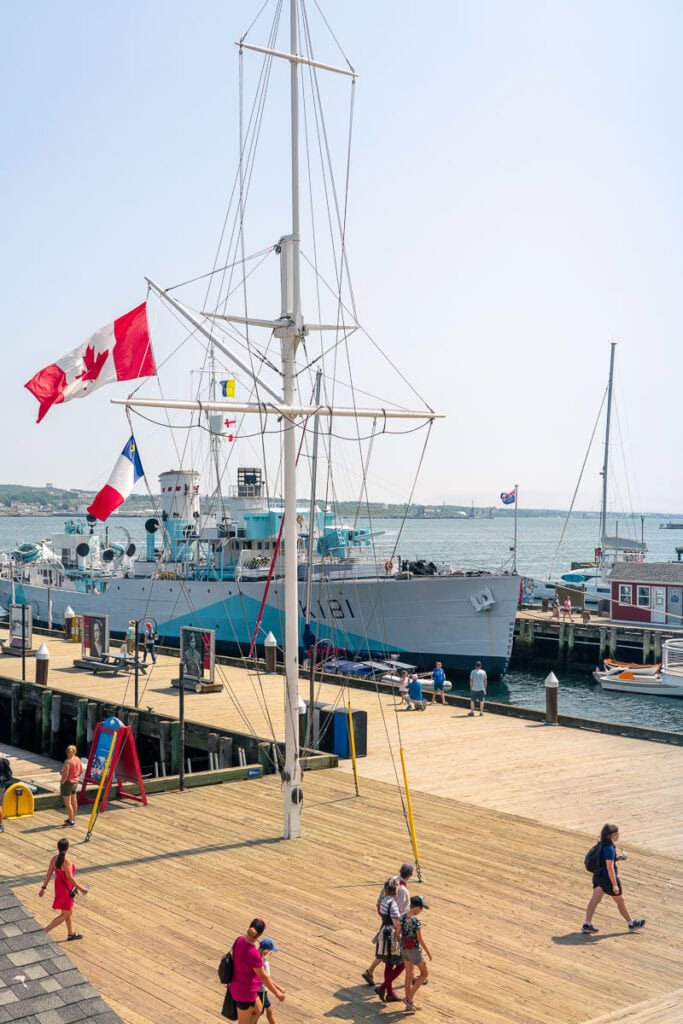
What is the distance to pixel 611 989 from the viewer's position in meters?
10.6

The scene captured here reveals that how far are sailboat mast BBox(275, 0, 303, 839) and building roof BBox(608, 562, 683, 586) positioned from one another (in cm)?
4165

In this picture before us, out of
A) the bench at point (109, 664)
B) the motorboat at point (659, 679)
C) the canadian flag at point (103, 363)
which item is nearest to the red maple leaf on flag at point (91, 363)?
the canadian flag at point (103, 363)

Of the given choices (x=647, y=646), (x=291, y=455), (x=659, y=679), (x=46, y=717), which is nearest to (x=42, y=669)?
(x=46, y=717)

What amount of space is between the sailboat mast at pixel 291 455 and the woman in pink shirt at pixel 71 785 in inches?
129

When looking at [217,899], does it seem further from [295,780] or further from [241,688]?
[241,688]

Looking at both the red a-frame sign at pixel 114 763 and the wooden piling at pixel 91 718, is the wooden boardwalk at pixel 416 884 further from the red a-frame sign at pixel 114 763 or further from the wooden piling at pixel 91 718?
the wooden piling at pixel 91 718

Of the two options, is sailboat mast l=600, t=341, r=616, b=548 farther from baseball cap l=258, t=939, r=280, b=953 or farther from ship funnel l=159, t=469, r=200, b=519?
baseball cap l=258, t=939, r=280, b=953

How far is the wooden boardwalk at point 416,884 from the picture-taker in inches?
409

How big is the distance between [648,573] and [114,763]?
139 ft

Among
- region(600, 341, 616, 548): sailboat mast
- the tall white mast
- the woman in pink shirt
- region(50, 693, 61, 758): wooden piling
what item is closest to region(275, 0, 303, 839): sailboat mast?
the tall white mast

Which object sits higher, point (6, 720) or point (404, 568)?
point (404, 568)

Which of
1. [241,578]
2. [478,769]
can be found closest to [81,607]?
[241,578]

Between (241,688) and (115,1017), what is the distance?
895 inches

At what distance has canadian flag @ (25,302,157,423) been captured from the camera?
16547 mm
